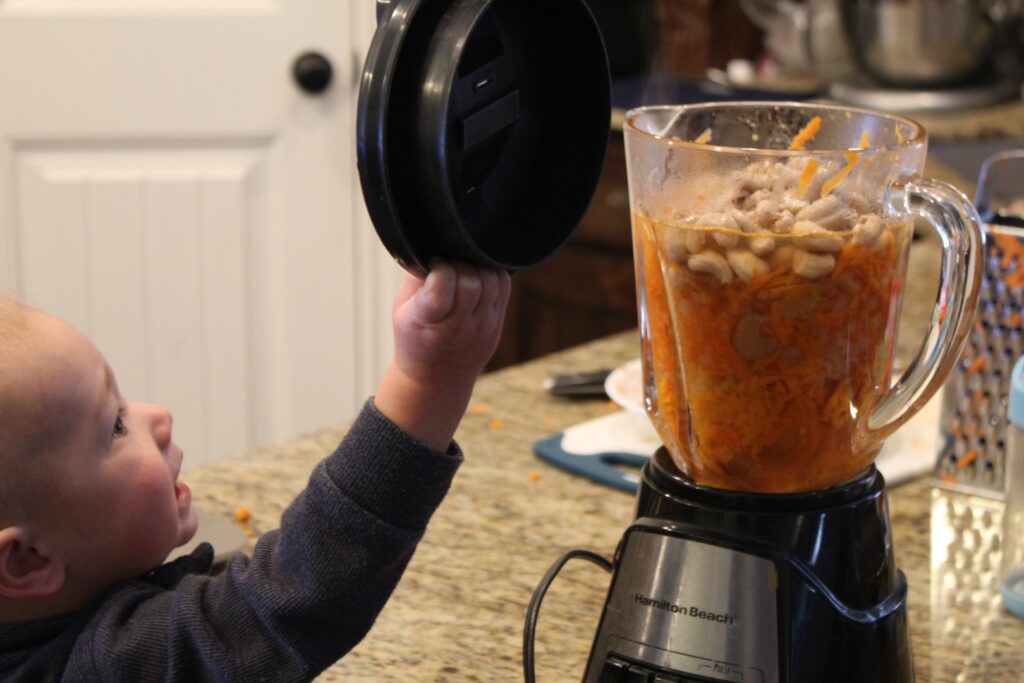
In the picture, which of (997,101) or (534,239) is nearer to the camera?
(534,239)

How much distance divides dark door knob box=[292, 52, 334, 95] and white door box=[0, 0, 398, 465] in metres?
0.02

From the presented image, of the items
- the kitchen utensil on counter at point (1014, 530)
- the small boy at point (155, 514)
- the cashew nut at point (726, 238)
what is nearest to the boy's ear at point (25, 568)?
the small boy at point (155, 514)

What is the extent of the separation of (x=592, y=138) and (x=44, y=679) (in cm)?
45

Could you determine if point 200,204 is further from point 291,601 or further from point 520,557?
point 291,601

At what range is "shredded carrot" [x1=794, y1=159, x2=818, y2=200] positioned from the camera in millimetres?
758

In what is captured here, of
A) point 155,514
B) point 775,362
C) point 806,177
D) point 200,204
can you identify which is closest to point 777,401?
point 775,362

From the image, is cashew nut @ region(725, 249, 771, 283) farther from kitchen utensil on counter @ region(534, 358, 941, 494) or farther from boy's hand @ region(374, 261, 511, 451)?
kitchen utensil on counter @ region(534, 358, 941, 494)

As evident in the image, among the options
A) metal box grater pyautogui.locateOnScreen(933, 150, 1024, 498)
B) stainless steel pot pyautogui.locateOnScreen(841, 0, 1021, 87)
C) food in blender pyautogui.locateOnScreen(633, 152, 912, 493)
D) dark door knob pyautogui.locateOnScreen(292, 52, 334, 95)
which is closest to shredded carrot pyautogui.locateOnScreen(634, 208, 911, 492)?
food in blender pyautogui.locateOnScreen(633, 152, 912, 493)

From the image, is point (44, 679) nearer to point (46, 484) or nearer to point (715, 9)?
point (46, 484)

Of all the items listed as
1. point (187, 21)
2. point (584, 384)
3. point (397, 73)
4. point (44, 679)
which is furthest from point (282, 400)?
point (397, 73)

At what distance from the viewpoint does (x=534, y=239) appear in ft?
2.54

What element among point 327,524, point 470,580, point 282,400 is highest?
point 327,524

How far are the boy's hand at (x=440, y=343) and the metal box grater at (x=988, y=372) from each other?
49cm

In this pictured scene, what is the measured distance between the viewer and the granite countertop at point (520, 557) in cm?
88
